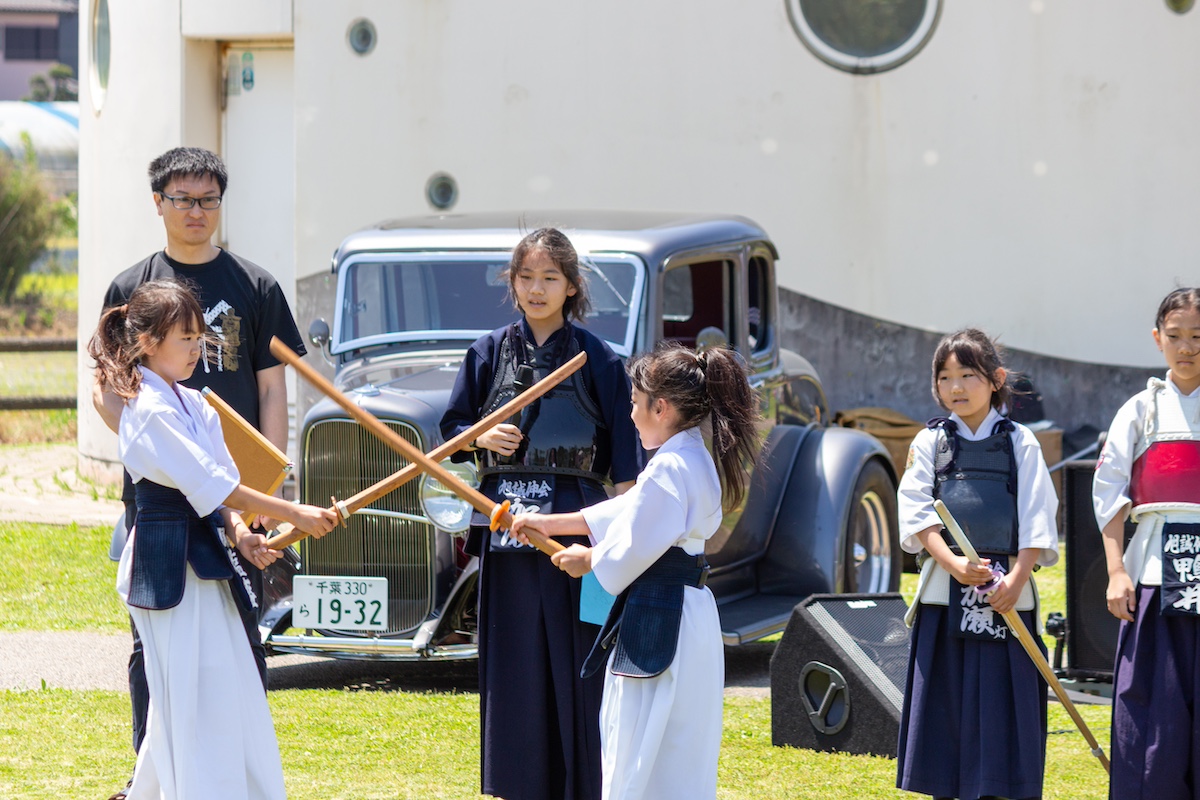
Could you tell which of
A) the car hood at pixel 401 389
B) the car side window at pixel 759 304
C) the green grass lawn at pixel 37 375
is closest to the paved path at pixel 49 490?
the green grass lawn at pixel 37 375

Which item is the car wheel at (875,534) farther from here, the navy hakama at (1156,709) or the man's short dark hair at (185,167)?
the man's short dark hair at (185,167)

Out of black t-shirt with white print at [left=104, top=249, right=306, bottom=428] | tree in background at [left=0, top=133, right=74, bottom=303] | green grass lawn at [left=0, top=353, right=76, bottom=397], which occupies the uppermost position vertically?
tree in background at [left=0, top=133, right=74, bottom=303]

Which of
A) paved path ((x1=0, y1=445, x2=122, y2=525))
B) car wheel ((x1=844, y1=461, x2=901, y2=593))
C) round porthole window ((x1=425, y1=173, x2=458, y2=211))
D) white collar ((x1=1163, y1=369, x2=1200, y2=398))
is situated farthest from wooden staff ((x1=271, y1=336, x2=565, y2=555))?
round porthole window ((x1=425, y1=173, x2=458, y2=211))

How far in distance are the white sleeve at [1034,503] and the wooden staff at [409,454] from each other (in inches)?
55.4

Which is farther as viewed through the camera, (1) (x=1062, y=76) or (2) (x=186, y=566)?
(1) (x=1062, y=76)

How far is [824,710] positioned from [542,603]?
1.55m

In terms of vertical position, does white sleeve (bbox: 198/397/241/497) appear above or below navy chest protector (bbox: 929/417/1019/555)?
above

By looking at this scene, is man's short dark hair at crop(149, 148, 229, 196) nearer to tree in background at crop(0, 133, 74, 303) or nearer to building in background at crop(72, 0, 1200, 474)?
building in background at crop(72, 0, 1200, 474)

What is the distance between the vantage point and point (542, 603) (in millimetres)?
4363

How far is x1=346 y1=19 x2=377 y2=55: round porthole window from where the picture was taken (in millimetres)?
11570

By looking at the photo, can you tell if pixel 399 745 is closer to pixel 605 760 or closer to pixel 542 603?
pixel 542 603

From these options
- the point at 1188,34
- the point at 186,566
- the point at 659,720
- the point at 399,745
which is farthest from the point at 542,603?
the point at 1188,34

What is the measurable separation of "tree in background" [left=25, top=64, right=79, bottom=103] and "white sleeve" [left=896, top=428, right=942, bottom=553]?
147 ft

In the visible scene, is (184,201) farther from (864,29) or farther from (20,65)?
(20,65)
